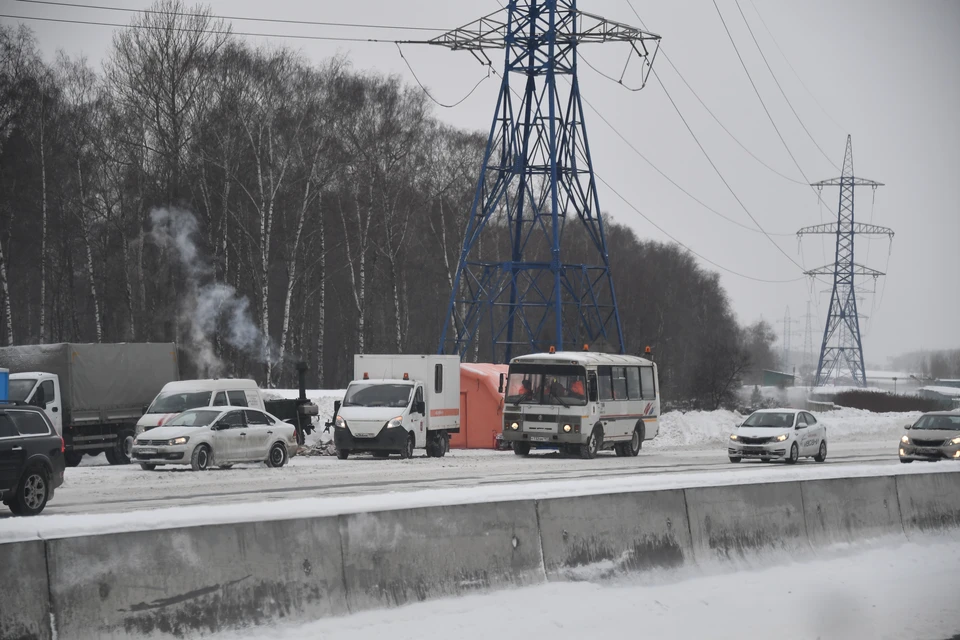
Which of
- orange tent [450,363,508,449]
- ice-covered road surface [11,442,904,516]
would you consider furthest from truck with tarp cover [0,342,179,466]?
orange tent [450,363,508,449]

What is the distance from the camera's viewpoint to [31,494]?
16094mm

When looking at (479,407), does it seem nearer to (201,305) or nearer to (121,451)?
(121,451)

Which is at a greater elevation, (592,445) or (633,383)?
(633,383)

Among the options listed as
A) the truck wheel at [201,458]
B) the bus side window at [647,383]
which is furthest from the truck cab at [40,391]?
the bus side window at [647,383]

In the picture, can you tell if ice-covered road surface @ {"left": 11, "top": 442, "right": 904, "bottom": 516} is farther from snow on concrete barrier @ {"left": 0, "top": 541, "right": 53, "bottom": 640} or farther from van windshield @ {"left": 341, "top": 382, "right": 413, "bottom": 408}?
snow on concrete barrier @ {"left": 0, "top": 541, "right": 53, "bottom": 640}

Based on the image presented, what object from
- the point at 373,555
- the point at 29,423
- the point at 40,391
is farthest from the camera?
the point at 40,391

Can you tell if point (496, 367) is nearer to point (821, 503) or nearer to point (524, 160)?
point (524, 160)

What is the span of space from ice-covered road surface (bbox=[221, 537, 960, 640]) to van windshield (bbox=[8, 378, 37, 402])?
1971 centimetres

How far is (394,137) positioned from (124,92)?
556 inches

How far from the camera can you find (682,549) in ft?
39.0

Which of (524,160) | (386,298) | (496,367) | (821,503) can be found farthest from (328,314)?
(821,503)

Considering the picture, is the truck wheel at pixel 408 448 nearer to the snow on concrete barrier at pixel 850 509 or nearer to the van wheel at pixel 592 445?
the van wheel at pixel 592 445

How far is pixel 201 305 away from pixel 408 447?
21845mm

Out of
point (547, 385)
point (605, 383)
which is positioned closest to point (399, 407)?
point (547, 385)
